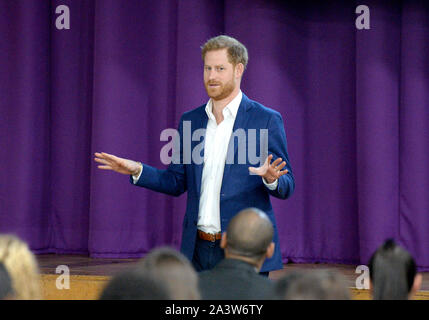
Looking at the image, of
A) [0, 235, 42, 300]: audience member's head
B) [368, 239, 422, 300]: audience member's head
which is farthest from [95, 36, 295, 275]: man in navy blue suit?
[0, 235, 42, 300]: audience member's head

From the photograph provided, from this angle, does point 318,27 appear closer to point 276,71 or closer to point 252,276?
point 276,71

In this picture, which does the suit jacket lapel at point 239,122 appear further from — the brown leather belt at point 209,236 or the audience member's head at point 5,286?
the audience member's head at point 5,286

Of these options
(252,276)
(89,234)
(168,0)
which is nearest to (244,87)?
(168,0)

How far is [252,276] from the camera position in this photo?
1741 mm

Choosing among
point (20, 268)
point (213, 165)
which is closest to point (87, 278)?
point (213, 165)

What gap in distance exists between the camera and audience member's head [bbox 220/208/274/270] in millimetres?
1844

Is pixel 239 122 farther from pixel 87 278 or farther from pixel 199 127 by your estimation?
pixel 87 278

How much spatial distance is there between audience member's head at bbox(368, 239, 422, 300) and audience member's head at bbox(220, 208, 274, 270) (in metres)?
0.37

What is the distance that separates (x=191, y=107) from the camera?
14.2ft

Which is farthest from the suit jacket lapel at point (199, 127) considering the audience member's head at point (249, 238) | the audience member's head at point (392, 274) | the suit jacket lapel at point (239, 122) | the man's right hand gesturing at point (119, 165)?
the audience member's head at point (392, 274)

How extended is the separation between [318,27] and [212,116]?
1952 mm

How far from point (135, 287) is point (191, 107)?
3336mm

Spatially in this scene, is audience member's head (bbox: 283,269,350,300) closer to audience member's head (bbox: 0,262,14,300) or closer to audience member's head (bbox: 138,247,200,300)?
audience member's head (bbox: 138,247,200,300)

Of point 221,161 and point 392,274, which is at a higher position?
point 221,161
